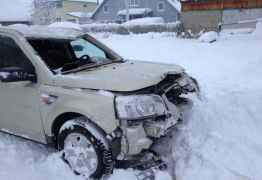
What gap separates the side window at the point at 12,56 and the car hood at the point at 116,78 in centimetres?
51

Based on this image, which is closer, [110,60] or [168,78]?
[168,78]

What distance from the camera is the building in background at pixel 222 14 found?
51.9ft

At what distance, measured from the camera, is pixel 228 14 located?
631 inches

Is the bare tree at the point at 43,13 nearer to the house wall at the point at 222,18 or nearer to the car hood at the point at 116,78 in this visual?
the house wall at the point at 222,18

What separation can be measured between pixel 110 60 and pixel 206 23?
12.8m

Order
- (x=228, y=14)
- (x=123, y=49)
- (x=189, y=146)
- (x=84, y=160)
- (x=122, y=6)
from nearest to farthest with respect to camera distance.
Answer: (x=84, y=160) < (x=189, y=146) < (x=123, y=49) < (x=228, y=14) < (x=122, y=6)

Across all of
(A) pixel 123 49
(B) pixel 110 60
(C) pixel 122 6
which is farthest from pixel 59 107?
(C) pixel 122 6

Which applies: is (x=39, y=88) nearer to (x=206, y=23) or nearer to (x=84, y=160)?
(x=84, y=160)

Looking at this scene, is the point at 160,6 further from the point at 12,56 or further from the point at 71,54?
the point at 12,56

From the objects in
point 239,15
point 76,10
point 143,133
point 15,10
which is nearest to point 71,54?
point 143,133

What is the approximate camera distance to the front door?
3.85 meters

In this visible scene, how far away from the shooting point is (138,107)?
10.9 ft

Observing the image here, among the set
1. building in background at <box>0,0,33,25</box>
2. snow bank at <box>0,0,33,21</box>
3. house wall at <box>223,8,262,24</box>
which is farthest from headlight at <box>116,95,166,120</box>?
snow bank at <box>0,0,33,21</box>

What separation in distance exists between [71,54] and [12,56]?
866mm
